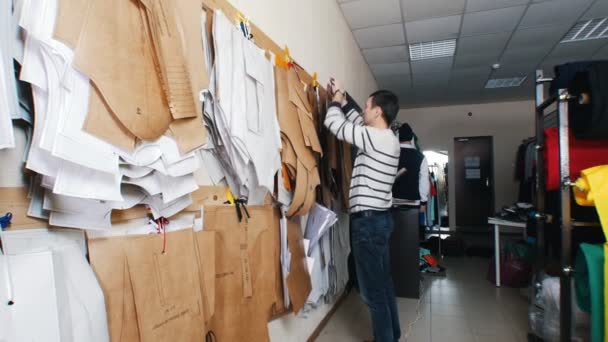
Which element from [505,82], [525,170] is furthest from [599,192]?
[505,82]

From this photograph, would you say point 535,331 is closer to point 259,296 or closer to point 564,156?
point 564,156

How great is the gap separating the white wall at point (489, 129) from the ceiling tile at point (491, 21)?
11.5ft

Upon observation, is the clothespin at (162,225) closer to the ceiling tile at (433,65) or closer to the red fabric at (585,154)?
the red fabric at (585,154)

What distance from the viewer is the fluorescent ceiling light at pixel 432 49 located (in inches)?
150

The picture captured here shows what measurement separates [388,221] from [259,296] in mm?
972

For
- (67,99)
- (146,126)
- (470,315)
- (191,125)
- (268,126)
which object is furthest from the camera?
(470,315)

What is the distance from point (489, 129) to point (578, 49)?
268cm

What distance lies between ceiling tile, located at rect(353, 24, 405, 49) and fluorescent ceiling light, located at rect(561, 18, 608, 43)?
70.5 inches

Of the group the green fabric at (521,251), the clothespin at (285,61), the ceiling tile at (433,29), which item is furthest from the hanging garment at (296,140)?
the green fabric at (521,251)

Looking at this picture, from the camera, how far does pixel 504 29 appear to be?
3.43 meters

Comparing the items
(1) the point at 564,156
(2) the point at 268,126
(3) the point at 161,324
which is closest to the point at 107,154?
(3) the point at 161,324

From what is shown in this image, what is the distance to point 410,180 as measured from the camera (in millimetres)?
3242

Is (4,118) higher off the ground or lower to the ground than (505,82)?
lower

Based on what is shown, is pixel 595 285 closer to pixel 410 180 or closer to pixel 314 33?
pixel 410 180
